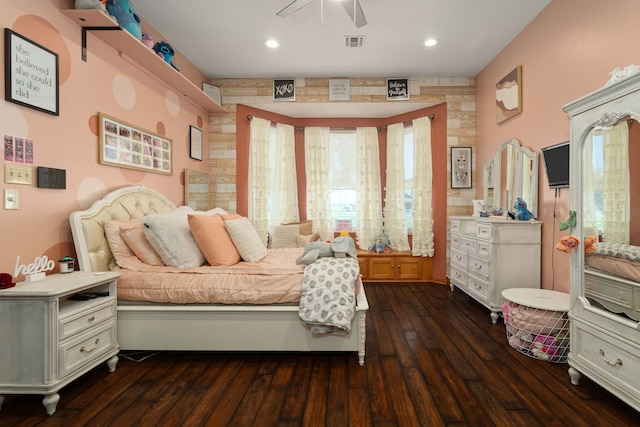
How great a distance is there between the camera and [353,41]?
3.38 m

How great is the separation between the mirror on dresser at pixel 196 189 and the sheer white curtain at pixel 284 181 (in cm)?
97

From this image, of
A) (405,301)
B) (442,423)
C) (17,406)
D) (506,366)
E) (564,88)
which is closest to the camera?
(442,423)

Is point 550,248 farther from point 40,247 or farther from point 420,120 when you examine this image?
point 40,247

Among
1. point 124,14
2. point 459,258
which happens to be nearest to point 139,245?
point 124,14

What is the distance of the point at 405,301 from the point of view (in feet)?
11.9

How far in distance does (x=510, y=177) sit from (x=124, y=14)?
13.0ft

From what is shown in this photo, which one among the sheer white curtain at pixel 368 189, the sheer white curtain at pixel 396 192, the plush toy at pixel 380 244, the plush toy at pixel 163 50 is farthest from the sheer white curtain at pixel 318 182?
the plush toy at pixel 163 50

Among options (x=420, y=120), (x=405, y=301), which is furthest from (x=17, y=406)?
(x=420, y=120)

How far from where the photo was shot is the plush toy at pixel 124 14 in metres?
2.38

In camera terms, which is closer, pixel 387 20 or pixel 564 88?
pixel 564 88

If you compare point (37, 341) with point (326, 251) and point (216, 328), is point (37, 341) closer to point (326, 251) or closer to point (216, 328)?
point (216, 328)

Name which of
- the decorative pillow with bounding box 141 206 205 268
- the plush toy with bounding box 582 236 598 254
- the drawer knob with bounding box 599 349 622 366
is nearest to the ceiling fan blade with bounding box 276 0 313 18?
the decorative pillow with bounding box 141 206 205 268

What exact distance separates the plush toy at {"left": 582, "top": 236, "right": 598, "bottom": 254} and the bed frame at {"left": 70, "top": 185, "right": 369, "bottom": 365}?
138 centimetres

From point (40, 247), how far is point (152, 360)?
1048 millimetres
